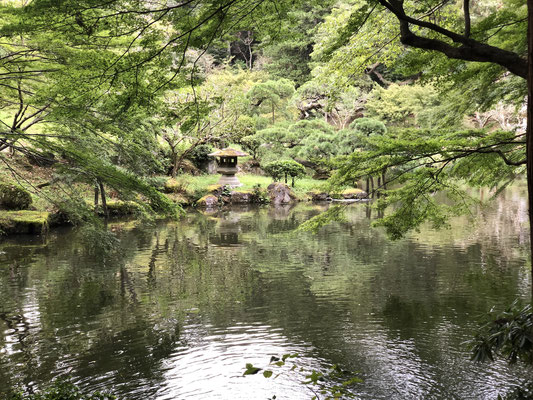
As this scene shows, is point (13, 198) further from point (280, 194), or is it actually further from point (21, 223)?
point (280, 194)

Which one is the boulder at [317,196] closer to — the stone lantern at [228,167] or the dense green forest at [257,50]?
the stone lantern at [228,167]

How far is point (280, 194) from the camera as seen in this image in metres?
23.5

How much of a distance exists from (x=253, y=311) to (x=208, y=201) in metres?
15.7

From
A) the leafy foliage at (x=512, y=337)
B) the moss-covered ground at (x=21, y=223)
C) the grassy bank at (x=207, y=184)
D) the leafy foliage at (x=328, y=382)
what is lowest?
the leafy foliage at (x=328, y=382)

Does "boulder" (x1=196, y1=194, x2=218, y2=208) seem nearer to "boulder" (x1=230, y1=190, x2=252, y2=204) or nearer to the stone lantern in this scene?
"boulder" (x1=230, y1=190, x2=252, y2=204)

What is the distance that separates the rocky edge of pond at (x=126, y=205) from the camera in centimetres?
1388

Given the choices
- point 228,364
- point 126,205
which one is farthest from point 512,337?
point 126,205

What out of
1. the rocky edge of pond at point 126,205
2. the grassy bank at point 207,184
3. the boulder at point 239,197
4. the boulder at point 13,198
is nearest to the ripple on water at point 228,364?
the rocky edge of pond at point 126,205

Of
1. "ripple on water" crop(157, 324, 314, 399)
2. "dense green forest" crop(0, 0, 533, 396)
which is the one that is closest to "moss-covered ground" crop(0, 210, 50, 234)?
"dense green forest" crop(0, 0, 533, 396)

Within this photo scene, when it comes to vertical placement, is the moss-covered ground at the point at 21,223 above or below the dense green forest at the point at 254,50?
below

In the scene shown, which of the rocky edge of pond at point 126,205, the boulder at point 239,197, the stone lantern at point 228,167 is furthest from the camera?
the stone lantern at point 228,167

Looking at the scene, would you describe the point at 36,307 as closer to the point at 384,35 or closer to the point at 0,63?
the point at 0,63

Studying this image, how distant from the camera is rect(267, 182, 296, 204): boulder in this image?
2330 centimetres

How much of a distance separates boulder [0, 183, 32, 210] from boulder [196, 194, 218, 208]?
8.15 meters
